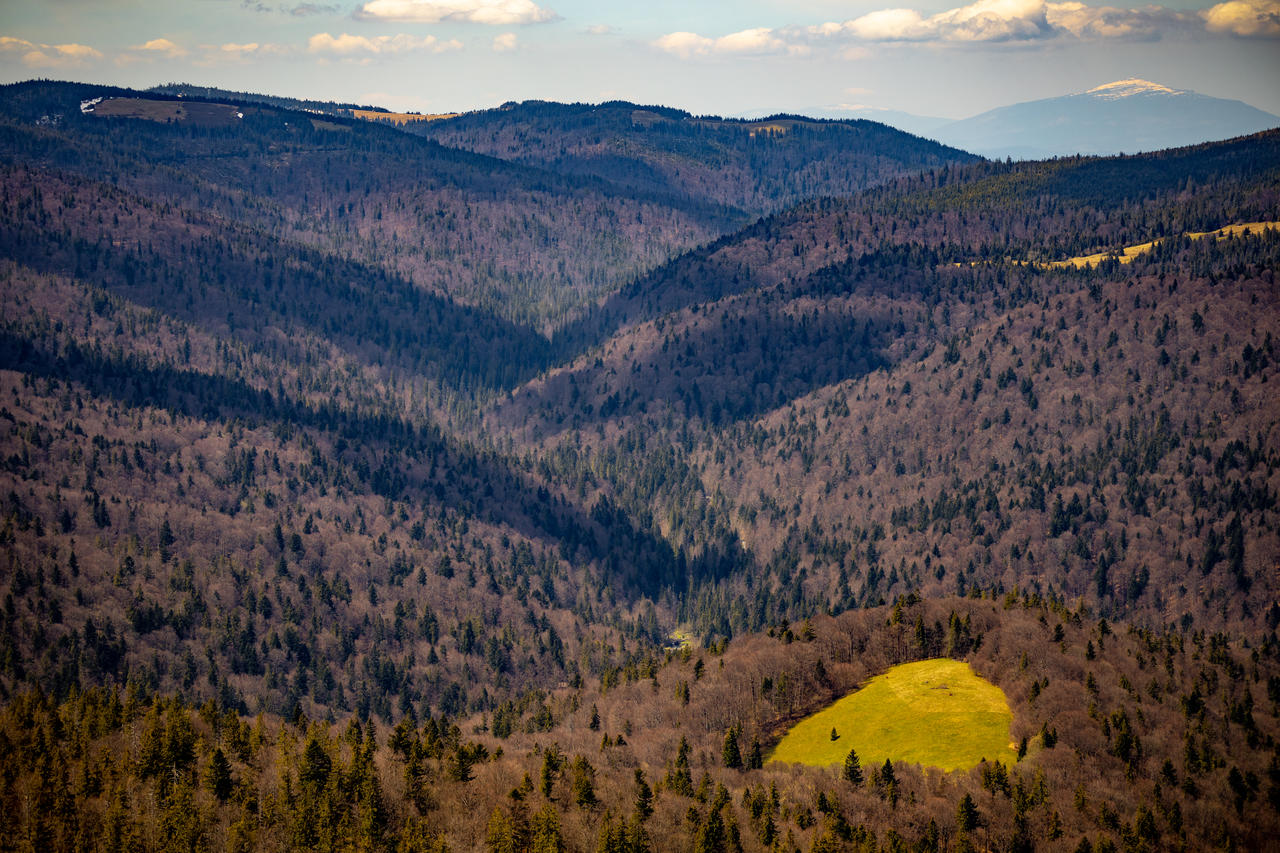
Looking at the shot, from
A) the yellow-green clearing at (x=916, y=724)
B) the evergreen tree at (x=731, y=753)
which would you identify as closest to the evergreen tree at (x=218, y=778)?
the evergreen tree at (x=731, y=753)

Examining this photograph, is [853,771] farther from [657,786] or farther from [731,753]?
[657,786]

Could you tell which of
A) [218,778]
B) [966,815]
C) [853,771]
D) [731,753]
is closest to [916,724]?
[853,771]

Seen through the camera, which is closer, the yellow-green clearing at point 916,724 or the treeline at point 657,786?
the treeline at point 657,786

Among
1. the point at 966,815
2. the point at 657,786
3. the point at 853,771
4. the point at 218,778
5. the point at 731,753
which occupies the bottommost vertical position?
the point at 731,753

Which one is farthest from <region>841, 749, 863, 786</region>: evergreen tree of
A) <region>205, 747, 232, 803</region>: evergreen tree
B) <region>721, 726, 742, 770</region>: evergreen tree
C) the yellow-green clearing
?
<region>205, 747, 232, 803</region>: evergreen tree

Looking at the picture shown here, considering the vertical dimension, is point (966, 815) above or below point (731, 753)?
above

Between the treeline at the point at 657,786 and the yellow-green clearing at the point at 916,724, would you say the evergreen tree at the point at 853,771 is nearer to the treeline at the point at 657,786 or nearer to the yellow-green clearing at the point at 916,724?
the treeline at the point at 657,786

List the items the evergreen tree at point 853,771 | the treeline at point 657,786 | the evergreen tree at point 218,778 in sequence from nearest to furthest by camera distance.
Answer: the treeline at point 657,786 → the evergreen tree at point 218,778 → the evergreen tree at point 853,771

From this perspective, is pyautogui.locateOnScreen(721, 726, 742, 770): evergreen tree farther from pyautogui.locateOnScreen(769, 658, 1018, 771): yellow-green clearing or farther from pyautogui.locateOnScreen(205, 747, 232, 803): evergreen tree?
pyautogui.locateOnScreen(205, 747, 232, 803): evergreen tree
